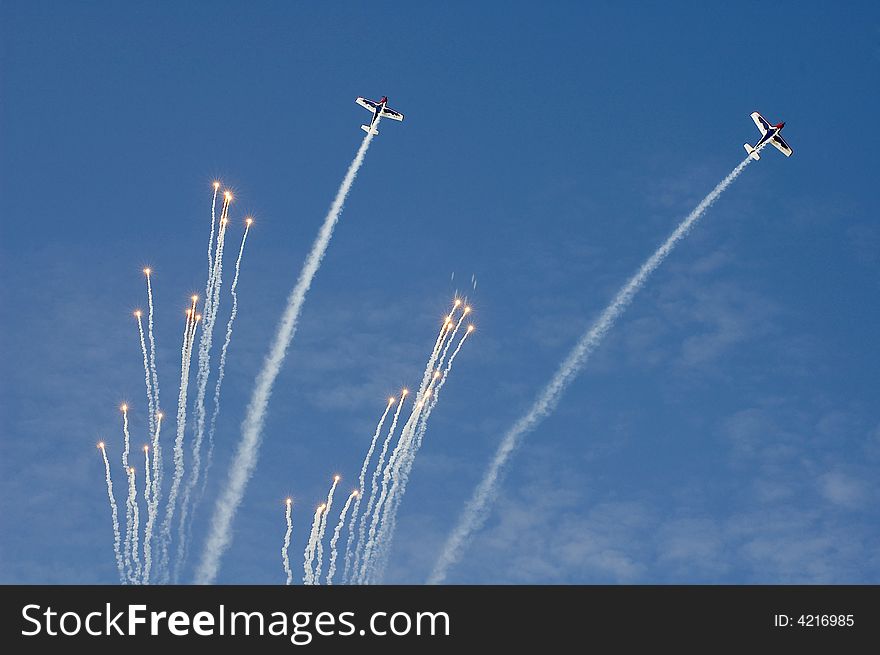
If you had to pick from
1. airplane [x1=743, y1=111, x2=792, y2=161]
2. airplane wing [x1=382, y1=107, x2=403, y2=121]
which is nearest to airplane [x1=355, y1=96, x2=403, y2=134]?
airplane wing [x1=382, y1=107, x2=403, y2=121]

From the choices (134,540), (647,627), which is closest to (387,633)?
(647,627)

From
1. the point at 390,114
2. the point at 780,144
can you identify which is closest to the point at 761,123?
the point at 780,144

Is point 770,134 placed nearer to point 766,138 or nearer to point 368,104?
point 766,138

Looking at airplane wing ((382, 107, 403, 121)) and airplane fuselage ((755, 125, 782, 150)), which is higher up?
airplane wing ((382, 107, 403, 121))

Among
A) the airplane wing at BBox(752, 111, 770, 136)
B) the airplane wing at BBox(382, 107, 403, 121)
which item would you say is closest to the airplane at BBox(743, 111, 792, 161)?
the airplane wing at BBox(752, 111, 770, 136)

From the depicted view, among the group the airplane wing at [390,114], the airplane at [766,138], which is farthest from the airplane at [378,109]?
the airplane at [766,138]

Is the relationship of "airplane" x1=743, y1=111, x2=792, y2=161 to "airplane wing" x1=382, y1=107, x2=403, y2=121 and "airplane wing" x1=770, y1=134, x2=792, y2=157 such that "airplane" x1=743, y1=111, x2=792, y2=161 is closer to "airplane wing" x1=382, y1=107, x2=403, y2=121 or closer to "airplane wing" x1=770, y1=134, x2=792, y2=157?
"airplane wing" x1=770, y1=134, x2=792, y2=157

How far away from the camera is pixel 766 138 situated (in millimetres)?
163375

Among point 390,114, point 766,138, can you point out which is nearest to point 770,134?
point 766,138

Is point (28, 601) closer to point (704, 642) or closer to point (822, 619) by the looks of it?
point (704, 642)

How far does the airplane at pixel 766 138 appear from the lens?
6334 inches

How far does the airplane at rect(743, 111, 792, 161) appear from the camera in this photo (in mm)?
160875

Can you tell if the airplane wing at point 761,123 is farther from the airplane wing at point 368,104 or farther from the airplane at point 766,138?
the airplane wing at point 368,104

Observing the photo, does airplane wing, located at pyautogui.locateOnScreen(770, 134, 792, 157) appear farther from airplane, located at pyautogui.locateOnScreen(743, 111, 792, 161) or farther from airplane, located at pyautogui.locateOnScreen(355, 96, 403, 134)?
airplane, located at pyautogui.locateOnScreen(355, 96, 403, 134)
